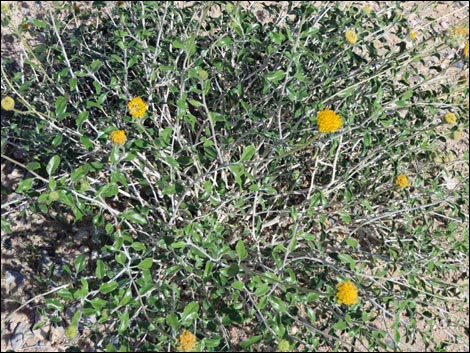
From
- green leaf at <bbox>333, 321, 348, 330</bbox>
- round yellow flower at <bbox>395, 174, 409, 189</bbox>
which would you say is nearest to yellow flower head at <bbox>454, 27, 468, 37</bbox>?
round yellow flower at <bbox>395, 174, 409, 189</bbox>

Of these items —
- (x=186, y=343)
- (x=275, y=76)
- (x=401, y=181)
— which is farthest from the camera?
(x=401, y=181)

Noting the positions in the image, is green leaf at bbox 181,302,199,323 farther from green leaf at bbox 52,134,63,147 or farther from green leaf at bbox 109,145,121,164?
green leaf at bbox 52,134,63,147

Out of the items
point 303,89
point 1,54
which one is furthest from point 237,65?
point 1,54

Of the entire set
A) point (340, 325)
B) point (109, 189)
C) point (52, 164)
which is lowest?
point (340, 325)

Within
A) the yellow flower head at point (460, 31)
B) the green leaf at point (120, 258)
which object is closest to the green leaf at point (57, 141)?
the green leaf at point (120, 258)

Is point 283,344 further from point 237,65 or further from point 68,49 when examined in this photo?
point 68,49

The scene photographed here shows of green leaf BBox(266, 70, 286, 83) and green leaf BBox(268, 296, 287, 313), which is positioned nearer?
green leaf BBox(268, 296, 287, 313)

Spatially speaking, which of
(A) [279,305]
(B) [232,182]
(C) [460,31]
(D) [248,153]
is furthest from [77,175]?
(C) [460,31]

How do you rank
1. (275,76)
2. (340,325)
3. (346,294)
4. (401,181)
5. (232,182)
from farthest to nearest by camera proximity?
1. (232,182)
2. (401,181)
3. (275,76)
4. (340,325)
5. (346,294)

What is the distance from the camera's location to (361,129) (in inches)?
106

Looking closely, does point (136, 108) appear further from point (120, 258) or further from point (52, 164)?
point (120, 258)

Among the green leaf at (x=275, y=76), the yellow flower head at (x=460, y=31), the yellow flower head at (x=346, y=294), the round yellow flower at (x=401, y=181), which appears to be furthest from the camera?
the round yellow flower at (x=401, y=181)

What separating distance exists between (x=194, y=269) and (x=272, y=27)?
61.2 inches

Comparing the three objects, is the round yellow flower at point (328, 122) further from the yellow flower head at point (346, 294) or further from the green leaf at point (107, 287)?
the green leaf at point (107, 287)
